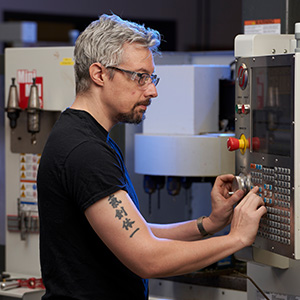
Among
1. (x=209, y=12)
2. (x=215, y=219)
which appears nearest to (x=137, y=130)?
(x=215, y=219)

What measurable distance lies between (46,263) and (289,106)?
0.74m

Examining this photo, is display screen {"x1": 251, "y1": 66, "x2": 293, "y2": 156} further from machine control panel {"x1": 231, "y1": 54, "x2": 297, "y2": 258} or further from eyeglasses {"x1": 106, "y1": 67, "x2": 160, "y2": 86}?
eyeglasses {"x1": 106, "y1": 67, "x2": 160, "y2": 86}

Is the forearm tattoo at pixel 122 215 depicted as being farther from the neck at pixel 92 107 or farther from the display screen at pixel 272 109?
the display screen at pixel 272 109

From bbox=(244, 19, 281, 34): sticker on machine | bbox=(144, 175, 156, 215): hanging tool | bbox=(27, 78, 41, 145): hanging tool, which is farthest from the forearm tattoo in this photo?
bbox=(27, 78, 41, 145): hanging tool

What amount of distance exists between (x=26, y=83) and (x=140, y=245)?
1438 mm

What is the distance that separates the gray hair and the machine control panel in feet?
1.01

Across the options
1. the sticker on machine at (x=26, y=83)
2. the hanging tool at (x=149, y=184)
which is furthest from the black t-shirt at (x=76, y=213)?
the sticker on machine at (x=26, y=83)

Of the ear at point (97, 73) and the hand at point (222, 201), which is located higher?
the ear at point (97, 73)

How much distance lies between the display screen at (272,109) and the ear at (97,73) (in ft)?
1.42

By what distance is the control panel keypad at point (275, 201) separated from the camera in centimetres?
167

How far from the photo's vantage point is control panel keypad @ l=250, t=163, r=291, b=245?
1668 mm

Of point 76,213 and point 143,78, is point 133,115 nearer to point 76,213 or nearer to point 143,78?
point 143,78

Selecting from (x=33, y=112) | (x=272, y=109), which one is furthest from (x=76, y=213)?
(x=33, y=112)

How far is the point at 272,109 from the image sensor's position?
182 centimetres
